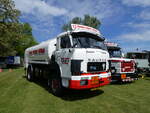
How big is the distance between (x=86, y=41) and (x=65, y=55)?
110 centimetres

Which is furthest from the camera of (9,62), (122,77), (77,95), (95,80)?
(9,62)

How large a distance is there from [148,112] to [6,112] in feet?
15.0

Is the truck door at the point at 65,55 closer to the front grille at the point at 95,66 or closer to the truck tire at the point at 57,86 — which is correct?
the truck tire at the point at 57,86

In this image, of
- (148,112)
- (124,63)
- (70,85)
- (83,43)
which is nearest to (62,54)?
(83,43)

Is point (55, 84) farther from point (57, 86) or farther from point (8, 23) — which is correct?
point (8, 23)

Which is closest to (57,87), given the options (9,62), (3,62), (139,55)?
(139,55)

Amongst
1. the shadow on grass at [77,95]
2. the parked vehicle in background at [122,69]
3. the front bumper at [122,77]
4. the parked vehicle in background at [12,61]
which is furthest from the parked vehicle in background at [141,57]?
the parked vehicle in background at [12,61]

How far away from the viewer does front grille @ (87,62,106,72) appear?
5.89m

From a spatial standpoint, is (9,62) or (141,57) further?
(9,62)

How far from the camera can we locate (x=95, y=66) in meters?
6.11

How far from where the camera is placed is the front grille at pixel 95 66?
5.89 meters

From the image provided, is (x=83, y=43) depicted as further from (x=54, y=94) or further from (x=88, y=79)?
(x=54, y=94)

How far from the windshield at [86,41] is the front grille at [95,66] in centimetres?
76

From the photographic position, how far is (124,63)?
945cm
